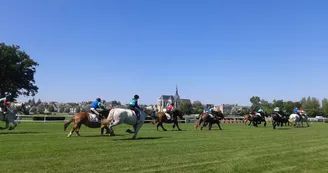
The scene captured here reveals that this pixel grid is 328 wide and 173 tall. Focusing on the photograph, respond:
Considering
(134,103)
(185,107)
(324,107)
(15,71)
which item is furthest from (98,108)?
(185,107)

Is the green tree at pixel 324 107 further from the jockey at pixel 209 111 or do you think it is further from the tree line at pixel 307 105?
the jockey at pixel 209 111

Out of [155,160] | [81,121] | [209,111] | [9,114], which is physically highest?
[209,111]

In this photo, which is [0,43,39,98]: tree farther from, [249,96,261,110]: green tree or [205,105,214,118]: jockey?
[249,96,261,110]: green tree

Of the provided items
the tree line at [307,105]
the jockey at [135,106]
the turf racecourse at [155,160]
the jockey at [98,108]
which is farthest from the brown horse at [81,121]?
the tree line at [307,105]

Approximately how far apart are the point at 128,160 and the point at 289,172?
4672 mm

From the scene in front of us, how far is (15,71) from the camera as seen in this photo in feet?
214

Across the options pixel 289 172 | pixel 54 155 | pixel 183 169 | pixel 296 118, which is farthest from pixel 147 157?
pixel 296 118

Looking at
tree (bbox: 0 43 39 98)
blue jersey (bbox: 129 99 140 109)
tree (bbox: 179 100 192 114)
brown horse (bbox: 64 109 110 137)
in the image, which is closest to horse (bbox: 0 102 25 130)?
brown horse (bbox: 64 109 110 137)

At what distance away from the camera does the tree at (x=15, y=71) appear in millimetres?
64188

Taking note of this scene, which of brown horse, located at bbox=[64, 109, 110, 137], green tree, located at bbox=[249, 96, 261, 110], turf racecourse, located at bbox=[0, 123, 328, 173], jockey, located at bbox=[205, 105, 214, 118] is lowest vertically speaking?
turf racecourse, located at bbox=[0, 123, 328, 173]

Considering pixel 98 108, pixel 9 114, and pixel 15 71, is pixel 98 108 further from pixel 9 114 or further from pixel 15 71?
pixel 15 71

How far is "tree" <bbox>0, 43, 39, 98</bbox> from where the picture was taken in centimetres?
6419

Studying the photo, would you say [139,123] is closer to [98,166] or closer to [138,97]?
[138,97]

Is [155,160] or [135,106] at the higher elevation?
[135,106]
